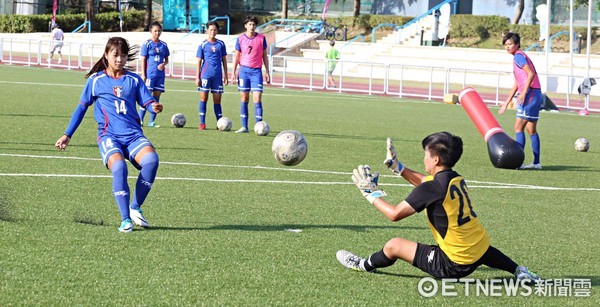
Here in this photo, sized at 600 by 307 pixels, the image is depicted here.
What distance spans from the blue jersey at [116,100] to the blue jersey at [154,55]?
9.84 m

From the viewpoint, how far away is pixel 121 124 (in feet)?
27.1

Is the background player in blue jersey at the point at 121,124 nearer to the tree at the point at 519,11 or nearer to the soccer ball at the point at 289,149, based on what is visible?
the soccer ball at the point at 289,149

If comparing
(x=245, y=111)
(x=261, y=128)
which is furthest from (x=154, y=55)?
(x=261, y=128)

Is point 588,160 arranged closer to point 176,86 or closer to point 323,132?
point 323,132

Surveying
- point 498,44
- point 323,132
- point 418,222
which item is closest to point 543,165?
point 323,132

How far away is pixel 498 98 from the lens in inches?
1307

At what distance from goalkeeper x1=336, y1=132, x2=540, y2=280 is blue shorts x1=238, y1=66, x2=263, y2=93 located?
36.5 feet

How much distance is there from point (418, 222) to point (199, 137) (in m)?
8.04

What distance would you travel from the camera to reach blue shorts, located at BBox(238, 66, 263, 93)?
17625 mm

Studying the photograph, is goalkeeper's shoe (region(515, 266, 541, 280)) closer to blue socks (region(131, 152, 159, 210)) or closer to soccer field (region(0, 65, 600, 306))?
soccer field (region(0, 65, 600, 306))

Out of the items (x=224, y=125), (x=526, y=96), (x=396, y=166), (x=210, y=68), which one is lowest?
(x=224, y=125)

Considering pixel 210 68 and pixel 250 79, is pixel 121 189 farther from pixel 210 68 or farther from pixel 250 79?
pixel 210 68

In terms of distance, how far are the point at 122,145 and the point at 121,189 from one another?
1.66 feet

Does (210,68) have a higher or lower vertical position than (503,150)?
higher
